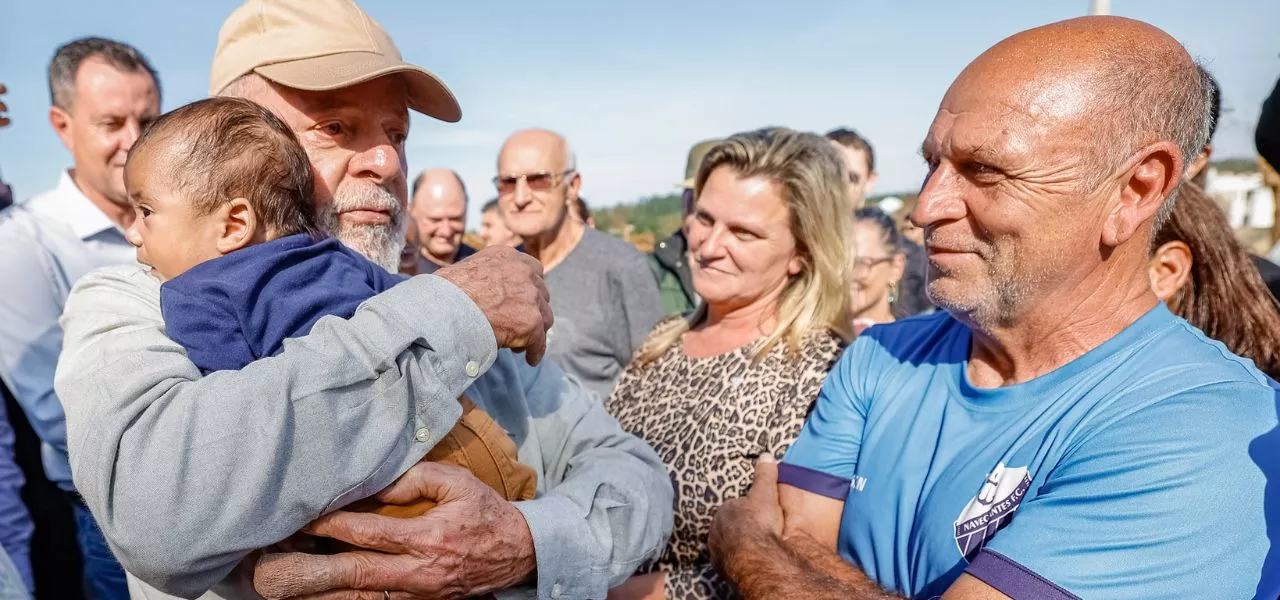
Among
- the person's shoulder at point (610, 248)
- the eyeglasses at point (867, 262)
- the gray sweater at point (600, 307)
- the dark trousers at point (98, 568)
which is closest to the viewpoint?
the dark trousers at point (98, 568)

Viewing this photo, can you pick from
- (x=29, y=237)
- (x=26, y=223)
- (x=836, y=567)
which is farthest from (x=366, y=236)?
(x=26, y=223)

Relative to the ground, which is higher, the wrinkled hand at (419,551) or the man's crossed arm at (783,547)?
the wrinkled hand at (419,551)

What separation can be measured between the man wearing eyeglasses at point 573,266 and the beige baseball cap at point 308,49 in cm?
222

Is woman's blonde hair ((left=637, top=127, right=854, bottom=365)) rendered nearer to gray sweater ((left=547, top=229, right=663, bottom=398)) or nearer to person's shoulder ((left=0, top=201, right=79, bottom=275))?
gray sweater ((left=547, top=229, right=663, bottom=398))

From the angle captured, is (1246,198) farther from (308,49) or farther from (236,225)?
(236,225)

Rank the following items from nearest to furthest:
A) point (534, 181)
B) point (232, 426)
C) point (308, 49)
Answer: point (232, 426)
point (308, 49)
point (534, 181)

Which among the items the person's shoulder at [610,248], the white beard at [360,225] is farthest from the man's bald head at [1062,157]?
the person's shoulder at [610,248]

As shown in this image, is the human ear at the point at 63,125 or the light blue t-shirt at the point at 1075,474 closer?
the light blue t-shirt at the point at 1075,474

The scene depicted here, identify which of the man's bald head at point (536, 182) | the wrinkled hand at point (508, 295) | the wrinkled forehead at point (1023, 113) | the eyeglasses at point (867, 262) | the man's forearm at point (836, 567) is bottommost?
the eyeglasses at point (867, 262)

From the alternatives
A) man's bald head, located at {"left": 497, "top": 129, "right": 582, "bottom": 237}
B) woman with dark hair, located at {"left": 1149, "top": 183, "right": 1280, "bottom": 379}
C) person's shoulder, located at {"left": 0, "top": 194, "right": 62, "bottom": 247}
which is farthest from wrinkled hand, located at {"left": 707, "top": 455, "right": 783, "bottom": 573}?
man's bald head, located at {"left": 497, "top": 129, "right": 582, "bottom": 237}

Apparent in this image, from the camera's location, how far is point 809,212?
10.0 feet

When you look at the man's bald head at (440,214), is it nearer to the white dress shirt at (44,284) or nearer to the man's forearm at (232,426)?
the white dress shirt at (44,284)

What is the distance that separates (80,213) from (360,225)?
255 cm

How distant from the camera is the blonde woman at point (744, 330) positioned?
2654mm
